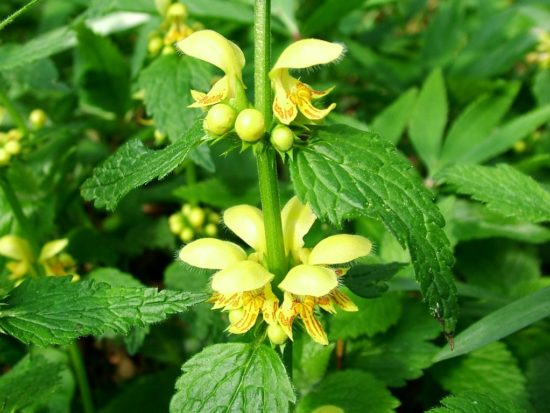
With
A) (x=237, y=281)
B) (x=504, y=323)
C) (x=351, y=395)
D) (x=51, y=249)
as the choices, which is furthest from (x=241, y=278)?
(x=51, y=249)

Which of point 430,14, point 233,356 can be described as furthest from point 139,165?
point 430,14

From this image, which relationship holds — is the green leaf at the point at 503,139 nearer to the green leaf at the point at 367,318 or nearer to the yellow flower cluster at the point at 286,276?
the green leaf at the point at 367,318

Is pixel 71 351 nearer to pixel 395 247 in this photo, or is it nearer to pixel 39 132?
pixel 39 132

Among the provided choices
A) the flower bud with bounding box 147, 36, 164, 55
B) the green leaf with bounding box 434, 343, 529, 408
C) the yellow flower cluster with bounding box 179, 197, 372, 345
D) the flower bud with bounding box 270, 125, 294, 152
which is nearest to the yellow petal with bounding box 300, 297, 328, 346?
the yellow flower cluster with bounding box 179, 197, 372, 345

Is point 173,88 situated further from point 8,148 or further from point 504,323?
point 504,323

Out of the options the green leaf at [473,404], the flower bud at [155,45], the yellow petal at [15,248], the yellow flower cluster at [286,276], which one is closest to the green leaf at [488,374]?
the green leaf at [473,404]

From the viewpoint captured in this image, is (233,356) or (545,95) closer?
(233,356)
